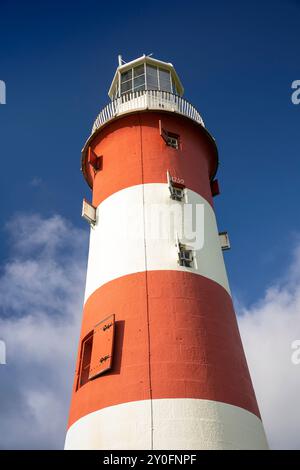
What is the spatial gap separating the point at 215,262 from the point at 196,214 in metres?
1.90

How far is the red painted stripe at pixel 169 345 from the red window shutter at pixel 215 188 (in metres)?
6.13

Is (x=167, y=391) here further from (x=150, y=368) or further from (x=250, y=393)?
(x=250, y=393)

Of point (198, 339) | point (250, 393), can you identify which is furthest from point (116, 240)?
point (250, 393)

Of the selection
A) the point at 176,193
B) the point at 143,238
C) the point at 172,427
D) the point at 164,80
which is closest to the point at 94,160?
the point at 176,193

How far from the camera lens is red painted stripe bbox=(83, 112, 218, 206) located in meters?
16.9

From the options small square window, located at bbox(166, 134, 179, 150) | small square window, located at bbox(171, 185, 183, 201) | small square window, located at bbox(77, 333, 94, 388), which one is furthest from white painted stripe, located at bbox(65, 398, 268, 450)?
small square window, located at bbox(166, 134, 179, 150)

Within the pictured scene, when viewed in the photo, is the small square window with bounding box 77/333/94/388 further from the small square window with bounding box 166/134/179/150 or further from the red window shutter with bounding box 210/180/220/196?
the red window shutter with bounding box 210/180/220/196

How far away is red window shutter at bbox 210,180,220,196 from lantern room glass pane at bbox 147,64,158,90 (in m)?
5.03

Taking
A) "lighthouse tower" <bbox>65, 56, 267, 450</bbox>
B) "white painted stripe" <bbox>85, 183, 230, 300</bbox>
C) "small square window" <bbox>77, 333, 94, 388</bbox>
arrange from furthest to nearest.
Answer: "white painted stripe" <bbox>85, 183, 230, 300</bbox> → "small square window" <bbox>77, 333, 94, 388</bbox> → "lighthouse tower" <bbox>65, 56, 267, 450</bbox>

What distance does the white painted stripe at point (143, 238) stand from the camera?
48.4ft

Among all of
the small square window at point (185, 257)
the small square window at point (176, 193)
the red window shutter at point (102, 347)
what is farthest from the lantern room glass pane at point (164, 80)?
the red window shutter at point (102, 347)

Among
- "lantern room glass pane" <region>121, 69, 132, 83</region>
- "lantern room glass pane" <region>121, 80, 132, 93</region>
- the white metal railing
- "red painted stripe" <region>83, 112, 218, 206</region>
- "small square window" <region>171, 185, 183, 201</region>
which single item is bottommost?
"small square window" <region>171, 185, 183, 201</region>

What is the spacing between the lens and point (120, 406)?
1209 cm

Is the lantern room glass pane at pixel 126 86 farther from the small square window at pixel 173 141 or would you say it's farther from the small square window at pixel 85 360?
the small square window at pixel 85 360
